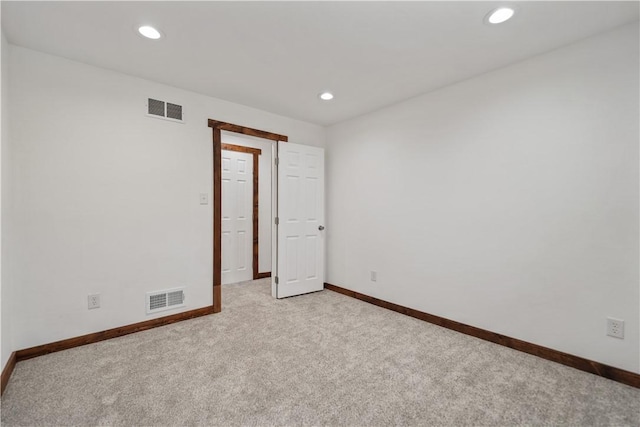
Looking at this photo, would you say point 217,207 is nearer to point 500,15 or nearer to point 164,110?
point 164,110

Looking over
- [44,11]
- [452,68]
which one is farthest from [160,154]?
[452,68]

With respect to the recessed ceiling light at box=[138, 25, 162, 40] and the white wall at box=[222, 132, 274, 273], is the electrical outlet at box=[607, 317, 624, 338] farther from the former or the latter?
the white wall at box=[222, 132, 274, 273]

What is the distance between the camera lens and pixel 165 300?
2957 mm

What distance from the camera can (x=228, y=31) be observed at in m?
2.04

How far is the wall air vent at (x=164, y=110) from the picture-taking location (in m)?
2.85

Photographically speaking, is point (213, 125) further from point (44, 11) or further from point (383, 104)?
point (383, 104)

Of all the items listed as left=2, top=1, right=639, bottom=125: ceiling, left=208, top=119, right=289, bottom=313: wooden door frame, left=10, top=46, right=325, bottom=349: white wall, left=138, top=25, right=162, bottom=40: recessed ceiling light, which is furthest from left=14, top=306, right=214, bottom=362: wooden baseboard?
left=138, top=25, right=162, bottom=40: recessed ceiling light

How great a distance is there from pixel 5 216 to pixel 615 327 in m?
4.29

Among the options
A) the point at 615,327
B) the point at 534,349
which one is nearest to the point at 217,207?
the point at 534,349

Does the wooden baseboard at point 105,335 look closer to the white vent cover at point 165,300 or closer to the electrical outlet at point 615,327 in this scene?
the white vent cover at point 165,300

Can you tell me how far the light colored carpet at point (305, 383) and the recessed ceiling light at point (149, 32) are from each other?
241 cm

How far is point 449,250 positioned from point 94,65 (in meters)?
3.70

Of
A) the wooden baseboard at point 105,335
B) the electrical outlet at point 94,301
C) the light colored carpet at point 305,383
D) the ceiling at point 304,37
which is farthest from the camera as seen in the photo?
the electrical outlet at point 94,301

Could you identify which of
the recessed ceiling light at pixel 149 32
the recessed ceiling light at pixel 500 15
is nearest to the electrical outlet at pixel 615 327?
the recessed ceiling light at pixel 500 15
